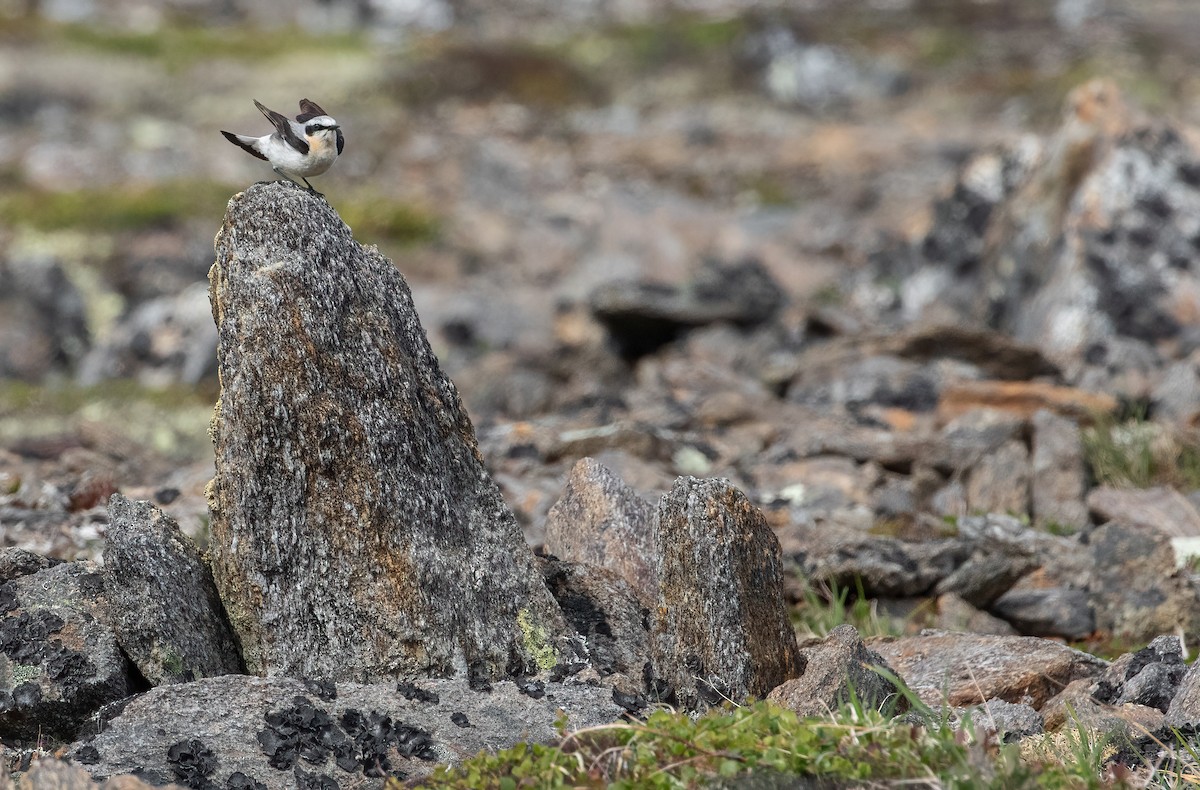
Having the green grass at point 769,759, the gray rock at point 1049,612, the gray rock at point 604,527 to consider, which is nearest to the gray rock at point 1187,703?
the green grass at point 769,759

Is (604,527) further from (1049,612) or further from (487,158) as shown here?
(487,158)

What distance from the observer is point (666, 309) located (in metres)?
18.7

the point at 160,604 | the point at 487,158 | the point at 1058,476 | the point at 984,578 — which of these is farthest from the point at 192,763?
the point at 487,158

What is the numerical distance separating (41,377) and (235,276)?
18.9m

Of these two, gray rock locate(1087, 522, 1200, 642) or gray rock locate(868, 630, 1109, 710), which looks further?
gray rock locate(1087, 522, 1200, 642)

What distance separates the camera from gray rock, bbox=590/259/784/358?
1856 centimetres

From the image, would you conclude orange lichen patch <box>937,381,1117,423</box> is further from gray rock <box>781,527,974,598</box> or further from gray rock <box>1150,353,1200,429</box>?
gray rock <box>781,527,974,598</box>

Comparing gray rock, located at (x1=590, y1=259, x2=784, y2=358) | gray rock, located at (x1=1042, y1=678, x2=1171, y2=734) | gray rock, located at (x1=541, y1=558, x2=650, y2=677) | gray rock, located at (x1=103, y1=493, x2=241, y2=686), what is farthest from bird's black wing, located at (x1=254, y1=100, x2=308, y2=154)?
gray rock, located at (x1=590, y1=259, x2=784, y2=358)

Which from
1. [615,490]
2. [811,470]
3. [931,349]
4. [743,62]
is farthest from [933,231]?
→ [743,62]

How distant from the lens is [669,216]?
26.5m

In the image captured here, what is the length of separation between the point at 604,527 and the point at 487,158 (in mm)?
27863

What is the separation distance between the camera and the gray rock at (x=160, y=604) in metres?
6.16

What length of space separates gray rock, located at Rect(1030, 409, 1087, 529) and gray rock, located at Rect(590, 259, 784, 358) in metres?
7.22

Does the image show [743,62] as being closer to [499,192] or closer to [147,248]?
[499,192]
